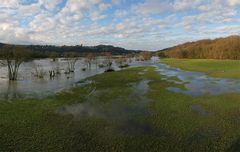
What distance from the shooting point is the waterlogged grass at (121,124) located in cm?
1175

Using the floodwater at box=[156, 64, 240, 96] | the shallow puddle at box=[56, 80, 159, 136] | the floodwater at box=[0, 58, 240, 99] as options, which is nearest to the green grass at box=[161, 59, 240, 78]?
the floodwater at box=[0, 58, 240, 99]

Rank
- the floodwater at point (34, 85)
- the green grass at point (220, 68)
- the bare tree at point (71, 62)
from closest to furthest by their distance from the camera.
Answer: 1. the floodwater at point (34, 85)
2. the green grass at point (220, 68)
3. the bare tree at point (71, 62)

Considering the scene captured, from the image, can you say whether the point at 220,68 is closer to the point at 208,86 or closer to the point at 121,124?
the point at 208,86

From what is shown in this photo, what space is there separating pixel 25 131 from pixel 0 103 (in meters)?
10.1

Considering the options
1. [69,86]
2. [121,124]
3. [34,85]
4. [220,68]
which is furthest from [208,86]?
[220,68]

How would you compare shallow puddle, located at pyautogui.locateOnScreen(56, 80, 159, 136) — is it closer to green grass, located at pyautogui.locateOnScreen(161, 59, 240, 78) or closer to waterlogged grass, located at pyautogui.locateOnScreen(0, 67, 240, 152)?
waterlogged grass, located at pyautogui.locateOnScreen(0, 67, 240, 152)

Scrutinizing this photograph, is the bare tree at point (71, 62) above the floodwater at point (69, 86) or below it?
above

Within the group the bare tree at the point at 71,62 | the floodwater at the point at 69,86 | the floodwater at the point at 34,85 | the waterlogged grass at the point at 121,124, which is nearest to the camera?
the waterlogged grass at the point at 121,124

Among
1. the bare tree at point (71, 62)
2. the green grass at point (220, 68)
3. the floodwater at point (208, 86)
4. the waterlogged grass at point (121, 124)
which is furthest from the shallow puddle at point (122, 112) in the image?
the bare tree at point (71, 62)

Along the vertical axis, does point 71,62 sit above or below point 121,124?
above

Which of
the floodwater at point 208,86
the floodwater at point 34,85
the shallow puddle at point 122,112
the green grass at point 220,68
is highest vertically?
the green grass at point 220,68

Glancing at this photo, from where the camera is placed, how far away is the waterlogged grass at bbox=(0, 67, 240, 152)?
11.8m

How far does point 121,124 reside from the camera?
1527 centimetres

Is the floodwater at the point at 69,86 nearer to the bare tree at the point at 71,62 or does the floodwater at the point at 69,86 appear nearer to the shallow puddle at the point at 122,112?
the shallow puddle at the point at 122,112
